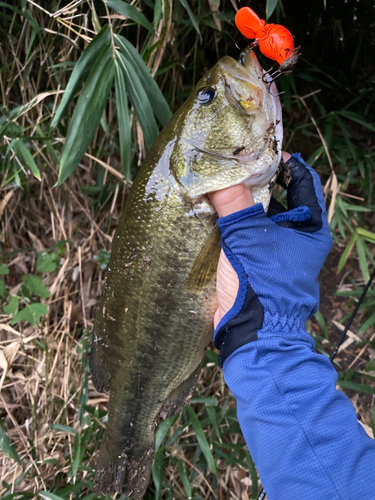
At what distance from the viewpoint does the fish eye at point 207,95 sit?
3.88ft

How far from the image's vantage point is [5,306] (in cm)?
200

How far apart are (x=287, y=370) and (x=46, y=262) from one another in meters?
1.64

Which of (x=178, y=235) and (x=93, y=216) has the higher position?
(x=178, y=235)

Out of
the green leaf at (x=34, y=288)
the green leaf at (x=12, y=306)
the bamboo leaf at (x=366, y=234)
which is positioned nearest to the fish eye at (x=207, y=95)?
the bamboo leaf at (x=366, y=234)

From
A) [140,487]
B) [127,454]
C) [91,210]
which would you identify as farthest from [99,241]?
[140,487]

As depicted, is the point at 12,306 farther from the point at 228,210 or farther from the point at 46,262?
the point at 228,210

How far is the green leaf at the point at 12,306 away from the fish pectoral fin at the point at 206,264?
1289mm

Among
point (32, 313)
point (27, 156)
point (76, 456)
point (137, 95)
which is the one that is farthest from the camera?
point (32, 313)

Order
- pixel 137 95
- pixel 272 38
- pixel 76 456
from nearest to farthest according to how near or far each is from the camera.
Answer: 1. pixel 272 38
2. pixel 137 95
3. pixel 76 456

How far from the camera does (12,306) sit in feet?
6.56

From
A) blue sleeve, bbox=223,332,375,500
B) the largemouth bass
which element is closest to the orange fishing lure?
the largemouth bass

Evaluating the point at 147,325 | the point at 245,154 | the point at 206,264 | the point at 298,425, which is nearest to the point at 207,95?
the point at 245,154

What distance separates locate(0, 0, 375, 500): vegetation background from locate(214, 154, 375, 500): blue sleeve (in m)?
0.75

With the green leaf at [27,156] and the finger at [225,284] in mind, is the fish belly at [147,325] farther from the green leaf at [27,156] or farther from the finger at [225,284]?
the green leaf at [27,156]
